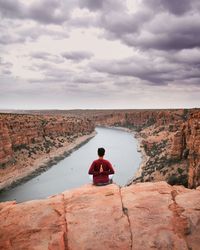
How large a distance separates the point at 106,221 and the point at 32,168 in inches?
2272

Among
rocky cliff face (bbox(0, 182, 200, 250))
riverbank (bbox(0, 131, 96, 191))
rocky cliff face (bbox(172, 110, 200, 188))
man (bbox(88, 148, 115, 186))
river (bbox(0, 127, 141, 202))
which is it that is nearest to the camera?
rocky cliff face (bbox(0, 182, 200, 250))

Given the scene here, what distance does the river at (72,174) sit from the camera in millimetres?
50438

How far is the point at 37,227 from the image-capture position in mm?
9141

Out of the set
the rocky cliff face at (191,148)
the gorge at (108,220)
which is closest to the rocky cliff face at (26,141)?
the rocky cliff face at (191,148)

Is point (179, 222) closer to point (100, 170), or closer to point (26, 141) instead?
point (100, 170)

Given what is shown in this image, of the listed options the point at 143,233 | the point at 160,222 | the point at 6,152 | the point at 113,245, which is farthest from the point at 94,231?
the point at 6,152

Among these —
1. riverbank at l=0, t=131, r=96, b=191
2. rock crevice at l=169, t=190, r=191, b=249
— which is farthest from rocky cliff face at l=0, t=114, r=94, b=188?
rock crevice at l=169, t=190, r=191, b=249

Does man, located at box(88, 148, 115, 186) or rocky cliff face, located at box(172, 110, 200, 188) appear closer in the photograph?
man, located at box(88, 148, 115, 186)

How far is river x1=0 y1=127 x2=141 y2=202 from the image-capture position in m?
50.4

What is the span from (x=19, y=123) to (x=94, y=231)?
71768 millimetres

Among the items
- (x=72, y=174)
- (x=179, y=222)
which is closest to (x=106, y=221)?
(x=179, y=222)

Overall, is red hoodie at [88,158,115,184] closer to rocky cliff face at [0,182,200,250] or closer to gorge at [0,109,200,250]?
gorge at [0,109,200,250]

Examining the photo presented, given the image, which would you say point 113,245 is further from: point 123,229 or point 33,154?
point 33,154

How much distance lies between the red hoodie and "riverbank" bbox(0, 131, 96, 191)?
42.5m
